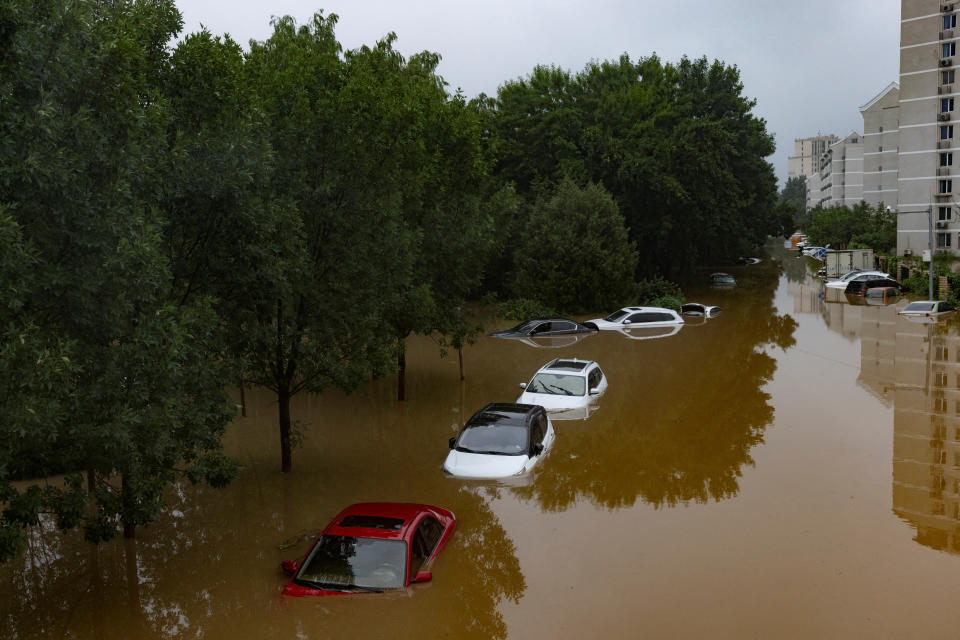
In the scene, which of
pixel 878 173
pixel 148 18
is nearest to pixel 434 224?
pixel 148 18

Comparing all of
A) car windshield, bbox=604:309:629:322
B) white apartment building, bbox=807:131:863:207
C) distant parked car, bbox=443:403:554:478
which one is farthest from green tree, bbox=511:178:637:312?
white apartment building, bbox=807:131:863:207

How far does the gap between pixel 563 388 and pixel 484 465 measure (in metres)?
6.16

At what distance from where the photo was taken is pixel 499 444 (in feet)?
48.6

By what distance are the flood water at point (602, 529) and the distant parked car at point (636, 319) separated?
14.0 meters

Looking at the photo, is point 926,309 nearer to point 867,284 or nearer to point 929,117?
point 867,284

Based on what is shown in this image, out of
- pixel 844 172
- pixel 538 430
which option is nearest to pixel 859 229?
pixel 844 172

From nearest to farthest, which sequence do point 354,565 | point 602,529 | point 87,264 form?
point 87,264
point 354,565
point 602,529

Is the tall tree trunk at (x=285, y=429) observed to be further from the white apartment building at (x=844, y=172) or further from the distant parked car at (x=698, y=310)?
the white apartment building at (x=844, y=172)

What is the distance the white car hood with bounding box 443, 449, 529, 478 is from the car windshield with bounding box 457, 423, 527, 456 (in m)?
0.17

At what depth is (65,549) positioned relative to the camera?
12461mm

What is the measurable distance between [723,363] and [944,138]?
135 feet

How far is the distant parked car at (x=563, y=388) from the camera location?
63.6 feet

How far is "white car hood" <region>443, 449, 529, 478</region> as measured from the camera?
14.1 m

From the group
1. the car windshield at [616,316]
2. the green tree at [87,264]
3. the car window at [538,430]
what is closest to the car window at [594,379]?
the car window at [538,430]
